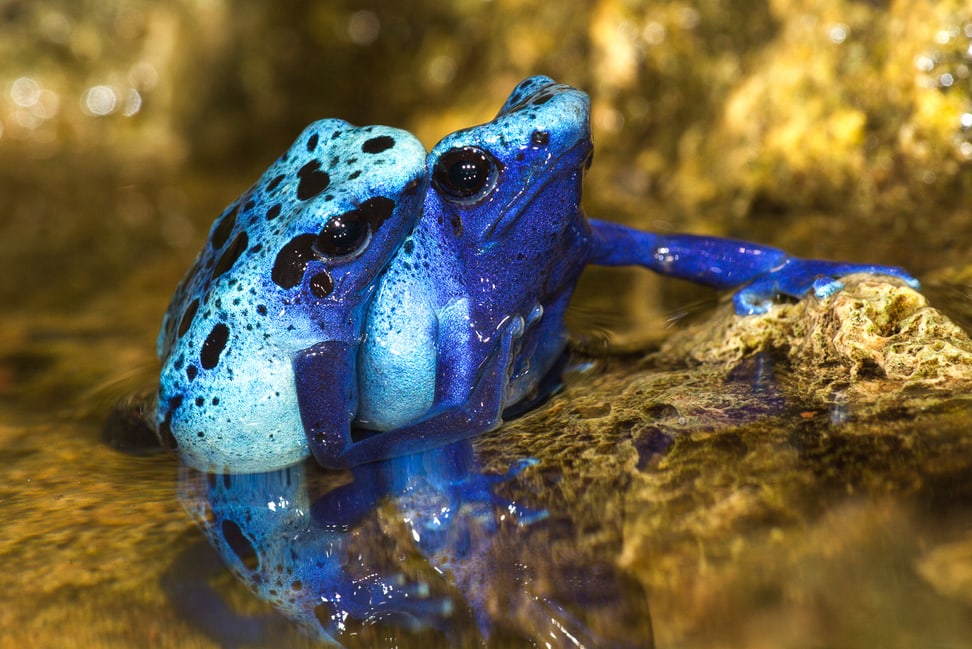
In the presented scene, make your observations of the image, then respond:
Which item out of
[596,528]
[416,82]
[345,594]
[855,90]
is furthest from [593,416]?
[416,82]

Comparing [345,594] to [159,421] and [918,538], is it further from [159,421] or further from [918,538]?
[918,538]

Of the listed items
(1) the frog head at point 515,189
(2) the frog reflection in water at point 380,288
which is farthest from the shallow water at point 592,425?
(1) the frog head at point 515,189

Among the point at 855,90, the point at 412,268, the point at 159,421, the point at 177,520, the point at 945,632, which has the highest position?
the point at 855,90

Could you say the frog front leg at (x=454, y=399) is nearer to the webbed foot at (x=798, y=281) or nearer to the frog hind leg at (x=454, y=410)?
the frog hind leg at (x=454, y=410)

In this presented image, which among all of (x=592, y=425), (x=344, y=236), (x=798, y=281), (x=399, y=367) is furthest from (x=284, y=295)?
(x=798, y=281)

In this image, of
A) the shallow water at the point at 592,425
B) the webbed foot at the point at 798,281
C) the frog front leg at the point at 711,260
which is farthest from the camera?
the frog front leg at the point at 711,260

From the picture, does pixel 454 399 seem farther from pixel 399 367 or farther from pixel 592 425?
pixel 592 425

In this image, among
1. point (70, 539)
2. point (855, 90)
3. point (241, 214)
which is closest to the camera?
point (70, 539)
